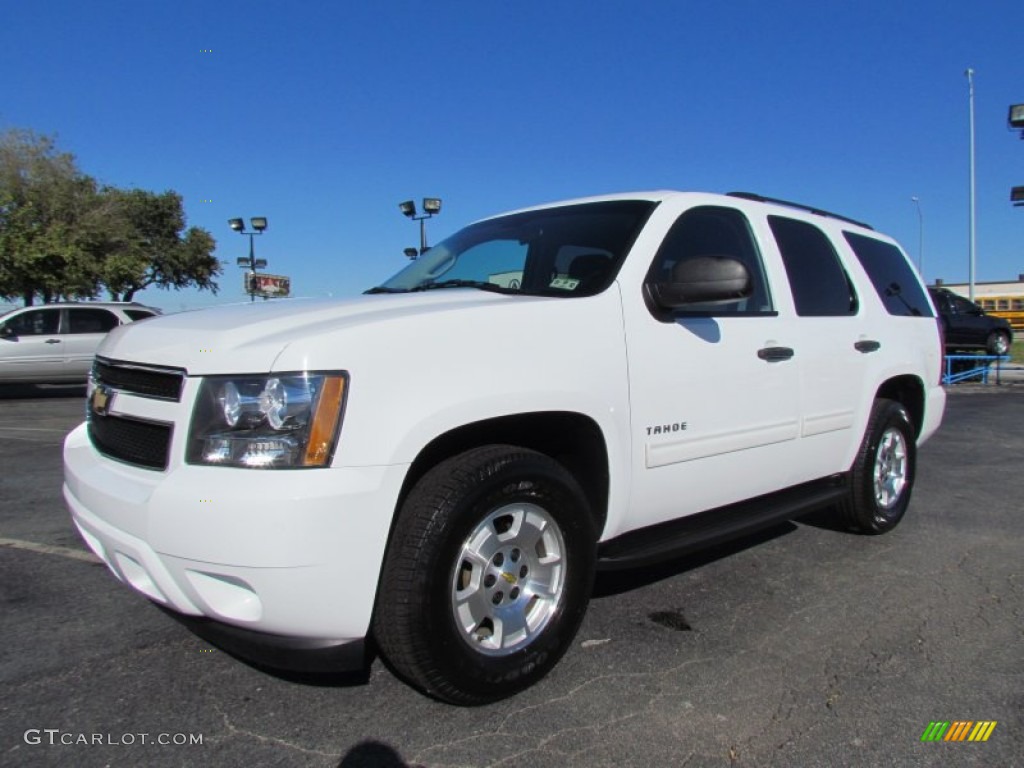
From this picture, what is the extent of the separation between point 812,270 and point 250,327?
3060 millimetres

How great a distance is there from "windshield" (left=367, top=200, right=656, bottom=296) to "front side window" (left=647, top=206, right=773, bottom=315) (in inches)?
7.1

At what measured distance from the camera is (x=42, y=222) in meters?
21.9

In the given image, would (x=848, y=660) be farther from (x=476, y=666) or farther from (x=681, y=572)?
(x=476, y=666)

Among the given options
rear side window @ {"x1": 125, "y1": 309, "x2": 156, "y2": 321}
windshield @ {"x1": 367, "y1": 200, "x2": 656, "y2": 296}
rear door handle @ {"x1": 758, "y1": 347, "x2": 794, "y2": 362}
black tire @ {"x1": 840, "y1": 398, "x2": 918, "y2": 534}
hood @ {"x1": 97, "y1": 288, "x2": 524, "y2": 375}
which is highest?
rear side window @ {"x1": 125, "y1": 309, "x2": 156, "y2": 321}

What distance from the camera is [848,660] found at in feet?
9.80

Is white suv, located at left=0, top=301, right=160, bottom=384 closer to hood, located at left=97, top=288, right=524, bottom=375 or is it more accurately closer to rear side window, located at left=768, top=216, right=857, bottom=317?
hood, located at left=97, top=288, right=524, bottom=375

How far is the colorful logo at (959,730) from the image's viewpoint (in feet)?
8.02

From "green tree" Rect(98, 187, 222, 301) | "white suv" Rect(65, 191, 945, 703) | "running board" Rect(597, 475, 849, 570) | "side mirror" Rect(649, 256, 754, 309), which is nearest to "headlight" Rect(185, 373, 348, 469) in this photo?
"white suv" Rect(65, 191, 945, 703)

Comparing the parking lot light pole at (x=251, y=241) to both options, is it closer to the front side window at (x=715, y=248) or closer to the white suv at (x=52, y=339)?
the white suv at (x=52, y=339)

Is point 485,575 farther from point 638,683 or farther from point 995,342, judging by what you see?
point 995,342

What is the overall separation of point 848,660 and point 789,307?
1.70 metres

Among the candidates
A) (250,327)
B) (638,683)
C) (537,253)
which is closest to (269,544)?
(250,327)

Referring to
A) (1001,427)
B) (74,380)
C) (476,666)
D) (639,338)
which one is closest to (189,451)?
(476,666)

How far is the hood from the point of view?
7.54ft
